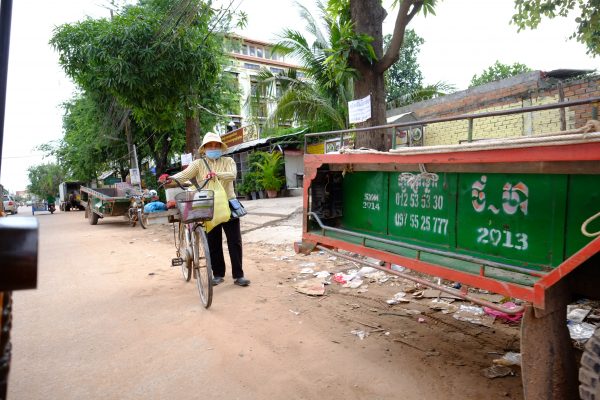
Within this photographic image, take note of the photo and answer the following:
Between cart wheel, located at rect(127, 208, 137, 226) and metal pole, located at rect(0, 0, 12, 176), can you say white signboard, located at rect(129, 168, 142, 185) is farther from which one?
metal pole, located at rect(0, 0, 12, 176)

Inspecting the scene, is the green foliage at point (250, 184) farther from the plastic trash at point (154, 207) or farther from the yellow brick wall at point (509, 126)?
the plastic trash at point (154, 207)

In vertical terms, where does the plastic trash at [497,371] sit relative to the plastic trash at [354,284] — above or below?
below

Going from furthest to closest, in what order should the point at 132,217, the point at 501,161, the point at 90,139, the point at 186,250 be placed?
the point at 90,139
the point at 132,217
the point at 186,250
the point at 501,161

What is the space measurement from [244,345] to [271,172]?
1322cm

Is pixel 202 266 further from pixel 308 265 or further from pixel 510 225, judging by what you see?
pixel 510 225

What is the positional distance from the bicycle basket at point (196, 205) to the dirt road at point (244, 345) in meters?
0.94

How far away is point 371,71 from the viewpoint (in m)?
5.59

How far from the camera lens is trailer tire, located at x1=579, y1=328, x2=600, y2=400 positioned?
1646 millimetres

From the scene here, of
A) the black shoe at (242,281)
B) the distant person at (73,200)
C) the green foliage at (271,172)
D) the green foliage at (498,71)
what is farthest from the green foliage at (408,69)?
the distant person at (73,200)

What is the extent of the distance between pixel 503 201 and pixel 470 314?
1638 mm

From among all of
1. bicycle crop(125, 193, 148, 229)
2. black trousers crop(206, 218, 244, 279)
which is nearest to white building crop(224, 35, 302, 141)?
bicycle crop(125, 193, 148, 229)

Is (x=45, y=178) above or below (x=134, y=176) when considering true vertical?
above

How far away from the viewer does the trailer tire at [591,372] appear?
5.40 ft

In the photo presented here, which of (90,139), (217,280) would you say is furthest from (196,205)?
(90,139)
